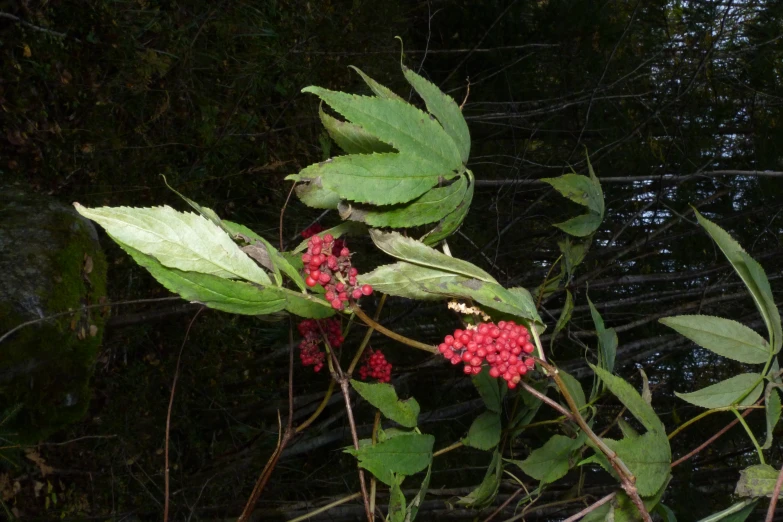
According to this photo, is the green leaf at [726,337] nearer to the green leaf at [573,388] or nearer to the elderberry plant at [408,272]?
the elderberry plant at [408,272]

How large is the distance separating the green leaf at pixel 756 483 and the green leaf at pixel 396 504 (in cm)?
48

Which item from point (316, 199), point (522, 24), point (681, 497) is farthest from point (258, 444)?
point (522, 24)

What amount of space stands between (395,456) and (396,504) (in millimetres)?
75

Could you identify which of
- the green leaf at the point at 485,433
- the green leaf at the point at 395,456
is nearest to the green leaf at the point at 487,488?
the green leaf at the point at 485,433

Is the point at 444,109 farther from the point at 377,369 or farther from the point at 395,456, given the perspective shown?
the point at 377,369

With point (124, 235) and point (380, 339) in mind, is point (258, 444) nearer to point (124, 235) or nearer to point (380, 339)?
point (380, 339)

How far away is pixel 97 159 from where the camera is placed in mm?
3029

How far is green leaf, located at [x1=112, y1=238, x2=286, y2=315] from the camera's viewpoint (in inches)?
25.3

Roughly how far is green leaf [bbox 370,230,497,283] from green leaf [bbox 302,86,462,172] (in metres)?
0.10

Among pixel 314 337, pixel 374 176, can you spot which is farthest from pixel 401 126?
→ pixel 314 337

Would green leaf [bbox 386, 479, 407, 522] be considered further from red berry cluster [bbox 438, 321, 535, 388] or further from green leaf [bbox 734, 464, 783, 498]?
green leaf [bbox 734, 464, 783, 498]

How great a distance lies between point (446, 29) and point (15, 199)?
12.4 ft

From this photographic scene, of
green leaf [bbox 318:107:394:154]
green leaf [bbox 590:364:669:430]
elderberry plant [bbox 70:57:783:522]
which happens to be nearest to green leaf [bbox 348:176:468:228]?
elderberry plant [bbox 70:57:783:522]

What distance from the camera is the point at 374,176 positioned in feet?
2.27
